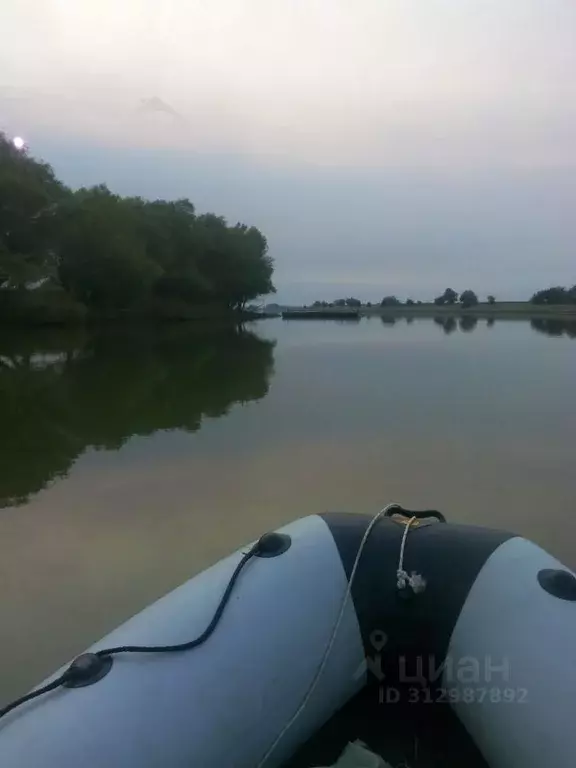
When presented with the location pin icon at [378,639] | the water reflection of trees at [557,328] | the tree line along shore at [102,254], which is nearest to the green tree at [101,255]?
the tree line along shore at [102,254]

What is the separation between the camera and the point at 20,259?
854 inches

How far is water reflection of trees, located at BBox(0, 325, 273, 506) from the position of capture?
5.14 metres

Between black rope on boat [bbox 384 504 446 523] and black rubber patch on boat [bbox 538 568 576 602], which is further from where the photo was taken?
black rope on boat [bbox 384 504 446 523]

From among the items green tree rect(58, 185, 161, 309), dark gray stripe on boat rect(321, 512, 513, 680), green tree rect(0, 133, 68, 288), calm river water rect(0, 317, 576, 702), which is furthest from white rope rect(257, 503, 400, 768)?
green tree rect(58, 185, 161, 309)

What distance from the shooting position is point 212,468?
4797mm

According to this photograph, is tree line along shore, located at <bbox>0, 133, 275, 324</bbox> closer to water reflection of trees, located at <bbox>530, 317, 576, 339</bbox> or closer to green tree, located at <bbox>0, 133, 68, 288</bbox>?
green tree, located at <bbox>0, 133, 68, 288</bbox>

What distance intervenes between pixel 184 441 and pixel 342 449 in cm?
127

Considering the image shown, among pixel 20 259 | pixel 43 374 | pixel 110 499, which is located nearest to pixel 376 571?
pixel 110 499

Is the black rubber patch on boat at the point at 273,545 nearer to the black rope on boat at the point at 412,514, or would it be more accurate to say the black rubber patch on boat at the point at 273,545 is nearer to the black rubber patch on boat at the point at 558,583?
the black rope on boat at the point at 412,514

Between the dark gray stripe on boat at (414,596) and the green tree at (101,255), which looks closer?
the dark gray stripe on boat at (414,596)

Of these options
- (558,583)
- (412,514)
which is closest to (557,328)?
(412,514)

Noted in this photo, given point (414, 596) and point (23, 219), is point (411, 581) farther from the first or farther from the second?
point (23, 219)

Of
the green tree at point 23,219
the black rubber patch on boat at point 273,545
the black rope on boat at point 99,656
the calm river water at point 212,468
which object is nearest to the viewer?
the black rope on boat at point 99,656

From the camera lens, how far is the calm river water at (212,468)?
2906 mm
